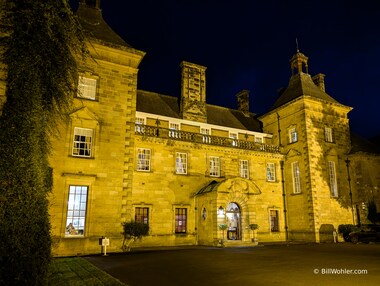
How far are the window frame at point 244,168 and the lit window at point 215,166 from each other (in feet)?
7.02

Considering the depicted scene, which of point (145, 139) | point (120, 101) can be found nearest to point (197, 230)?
point (145, 139)

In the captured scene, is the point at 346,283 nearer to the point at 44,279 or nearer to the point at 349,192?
the point at 44,279

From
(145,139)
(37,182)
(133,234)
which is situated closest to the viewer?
(37,182)

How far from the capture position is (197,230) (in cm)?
2094

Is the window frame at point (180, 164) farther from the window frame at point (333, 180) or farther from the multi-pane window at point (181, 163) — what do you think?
the window frame at point (333, 180)

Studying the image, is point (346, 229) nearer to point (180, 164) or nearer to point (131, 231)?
point (180, 164)

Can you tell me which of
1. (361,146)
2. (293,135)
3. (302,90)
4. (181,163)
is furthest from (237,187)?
(361,146)

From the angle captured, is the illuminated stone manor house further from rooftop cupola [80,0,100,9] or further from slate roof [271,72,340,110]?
rooftop cupola [80,0,100,9]

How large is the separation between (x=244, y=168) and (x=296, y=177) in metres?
4.74

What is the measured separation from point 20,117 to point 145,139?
48.1ft

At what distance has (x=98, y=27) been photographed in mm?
19703

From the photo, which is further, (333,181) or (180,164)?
(333,181)

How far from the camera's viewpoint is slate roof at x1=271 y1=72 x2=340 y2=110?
2705cm

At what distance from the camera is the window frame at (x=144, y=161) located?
20.0 metres
